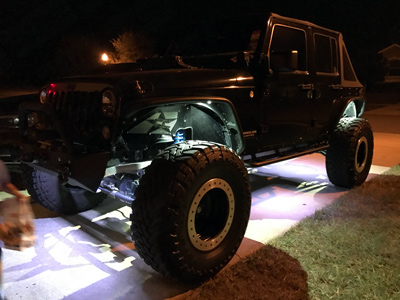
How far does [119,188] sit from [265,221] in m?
1.70

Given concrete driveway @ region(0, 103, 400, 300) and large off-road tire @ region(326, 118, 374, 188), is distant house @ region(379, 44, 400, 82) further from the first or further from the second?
concrete driveway @ region(0, 103, 400, 300)

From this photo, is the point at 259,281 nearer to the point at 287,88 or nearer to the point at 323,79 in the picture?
the point at 287,88

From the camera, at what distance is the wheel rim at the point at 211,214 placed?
3074mm

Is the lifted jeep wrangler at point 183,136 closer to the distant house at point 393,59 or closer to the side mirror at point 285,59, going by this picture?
the side mirror at point 285,59

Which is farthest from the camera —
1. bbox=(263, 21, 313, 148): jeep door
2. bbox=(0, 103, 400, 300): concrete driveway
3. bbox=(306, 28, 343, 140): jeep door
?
bbox=(306, 28, 343, 140): jeep door

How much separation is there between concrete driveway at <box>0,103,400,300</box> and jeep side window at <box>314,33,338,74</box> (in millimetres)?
1725

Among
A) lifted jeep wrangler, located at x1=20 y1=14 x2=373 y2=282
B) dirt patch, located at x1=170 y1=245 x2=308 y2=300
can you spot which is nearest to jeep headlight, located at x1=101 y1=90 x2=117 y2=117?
lifted jeep wrangler, located at x1=20 y1=14 x2=373 y2=282

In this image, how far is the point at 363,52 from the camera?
36.2 m

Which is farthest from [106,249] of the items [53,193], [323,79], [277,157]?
[323,79]

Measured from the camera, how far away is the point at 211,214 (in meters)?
3.43

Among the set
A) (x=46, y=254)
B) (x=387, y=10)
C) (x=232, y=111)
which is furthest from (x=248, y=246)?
(x=387, y=10)

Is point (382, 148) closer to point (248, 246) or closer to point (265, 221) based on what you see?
point (265, 221)

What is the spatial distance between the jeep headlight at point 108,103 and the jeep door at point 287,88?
1.75 metres

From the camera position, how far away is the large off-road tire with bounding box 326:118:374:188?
17.7 ft
